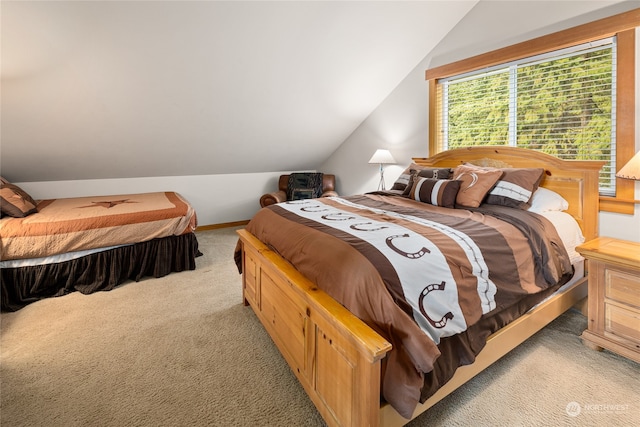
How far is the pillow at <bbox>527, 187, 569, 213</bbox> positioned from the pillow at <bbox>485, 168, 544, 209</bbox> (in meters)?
0.05

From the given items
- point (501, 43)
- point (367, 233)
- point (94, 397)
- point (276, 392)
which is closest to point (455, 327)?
point (367, 233)

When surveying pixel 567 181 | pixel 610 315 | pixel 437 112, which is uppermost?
pixel 437 112

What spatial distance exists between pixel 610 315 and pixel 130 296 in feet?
11.2

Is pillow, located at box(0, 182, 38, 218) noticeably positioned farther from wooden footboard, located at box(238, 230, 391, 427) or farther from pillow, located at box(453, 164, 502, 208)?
pillow, located at box(453, 164, 502, 208)

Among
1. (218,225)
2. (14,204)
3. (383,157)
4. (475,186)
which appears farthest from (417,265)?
(218,225)

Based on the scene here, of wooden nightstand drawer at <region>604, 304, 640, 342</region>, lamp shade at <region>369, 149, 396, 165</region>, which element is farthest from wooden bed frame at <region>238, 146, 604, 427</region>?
lamp shade at <region>369, 149, 396, 165</region>

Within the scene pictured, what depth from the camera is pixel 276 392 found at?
5.33 feet

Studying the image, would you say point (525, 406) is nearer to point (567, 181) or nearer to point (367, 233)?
point (367, 233)

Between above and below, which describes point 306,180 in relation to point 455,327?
above

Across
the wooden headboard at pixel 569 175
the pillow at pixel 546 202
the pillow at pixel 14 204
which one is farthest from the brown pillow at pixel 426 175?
the pillow at pixel 14 204

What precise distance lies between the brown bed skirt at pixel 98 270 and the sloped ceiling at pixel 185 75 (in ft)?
4.52

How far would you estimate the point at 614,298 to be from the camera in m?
1.87

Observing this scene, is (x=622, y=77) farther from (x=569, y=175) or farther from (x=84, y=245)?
(x=84, y=245)

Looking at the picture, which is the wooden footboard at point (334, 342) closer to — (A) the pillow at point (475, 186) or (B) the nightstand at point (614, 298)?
(B) the nightstand at point (614, 298)
